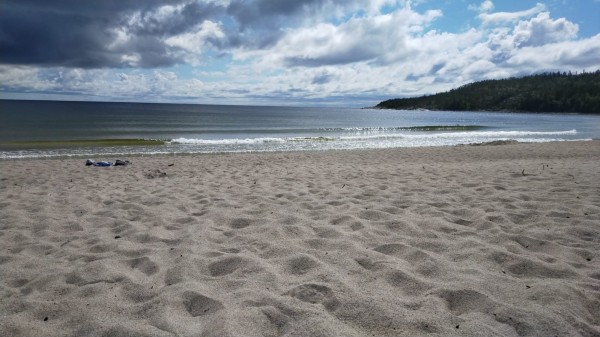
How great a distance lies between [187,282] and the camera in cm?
321

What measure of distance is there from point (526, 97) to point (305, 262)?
149 meters

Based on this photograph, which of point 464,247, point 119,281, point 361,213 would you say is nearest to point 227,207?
point 361,213

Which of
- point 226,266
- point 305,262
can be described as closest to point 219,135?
point 226,266

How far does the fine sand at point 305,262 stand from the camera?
2617mm

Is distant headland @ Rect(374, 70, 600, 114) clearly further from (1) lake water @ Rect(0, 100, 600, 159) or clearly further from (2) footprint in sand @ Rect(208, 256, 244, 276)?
(2) footprint in sand @ Rect(208, 256, 244, 276)

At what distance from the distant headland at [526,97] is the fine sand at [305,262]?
420ft

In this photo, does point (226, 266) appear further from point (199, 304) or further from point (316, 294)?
point (316, 294)

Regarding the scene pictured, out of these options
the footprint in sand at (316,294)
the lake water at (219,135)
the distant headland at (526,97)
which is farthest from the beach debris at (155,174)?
the distant headland at (526,97)

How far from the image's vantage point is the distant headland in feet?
373

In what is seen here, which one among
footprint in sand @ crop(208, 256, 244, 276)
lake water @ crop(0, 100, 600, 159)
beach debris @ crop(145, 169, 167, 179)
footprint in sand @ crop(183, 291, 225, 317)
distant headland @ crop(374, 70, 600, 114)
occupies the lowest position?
footprint in sand @ crop(183, 291, 225, 317)

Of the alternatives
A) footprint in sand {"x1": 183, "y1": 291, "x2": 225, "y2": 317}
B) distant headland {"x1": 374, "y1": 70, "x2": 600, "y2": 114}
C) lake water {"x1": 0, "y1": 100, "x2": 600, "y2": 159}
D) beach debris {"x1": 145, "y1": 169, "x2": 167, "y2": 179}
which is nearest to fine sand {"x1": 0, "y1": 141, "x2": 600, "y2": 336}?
footprint in sand {"x1": 183, "y1": 291, "x2": 225, "y2": 317}

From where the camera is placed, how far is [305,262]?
354cm

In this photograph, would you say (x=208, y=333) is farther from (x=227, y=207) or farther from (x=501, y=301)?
(x=227, y=207)

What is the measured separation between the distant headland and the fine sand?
128 meters
